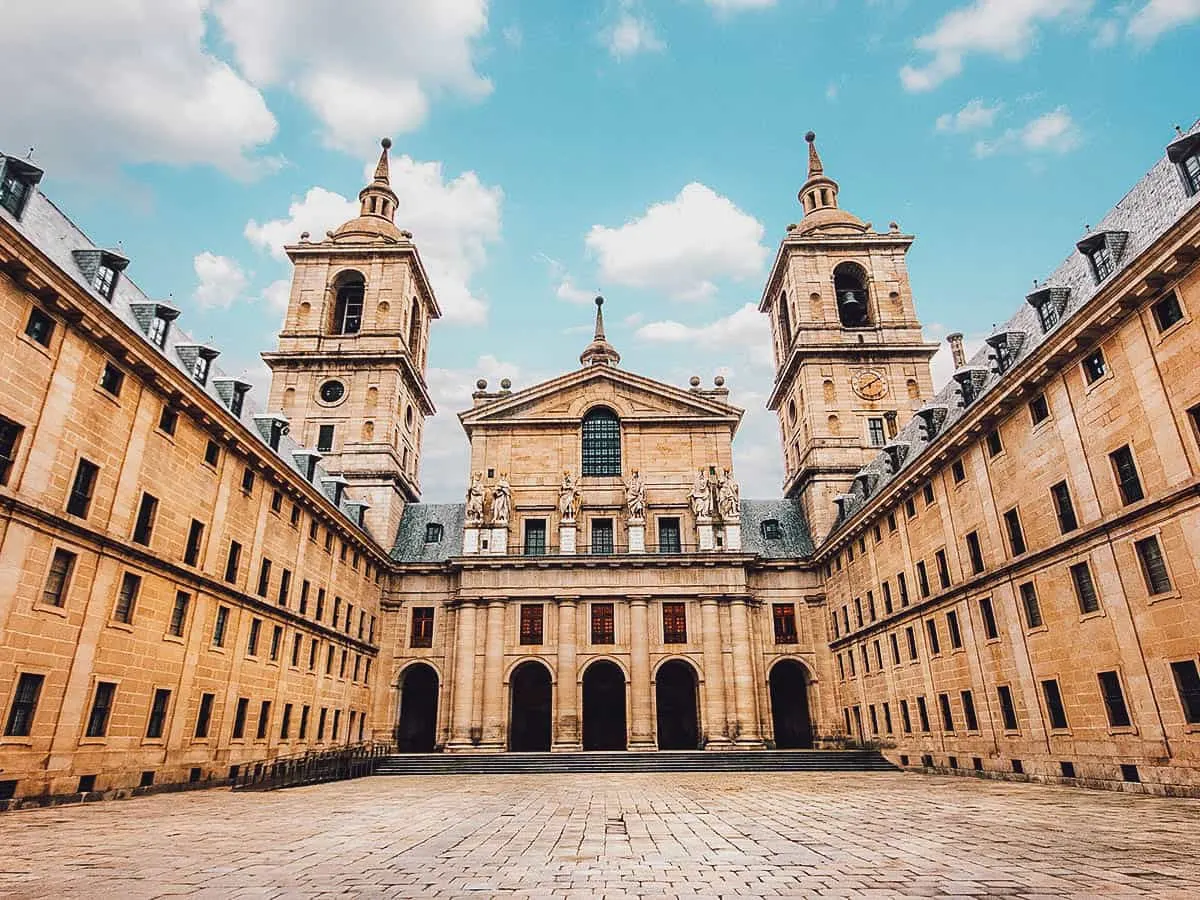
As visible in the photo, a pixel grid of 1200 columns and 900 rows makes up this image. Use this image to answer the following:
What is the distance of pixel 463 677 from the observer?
141 feet

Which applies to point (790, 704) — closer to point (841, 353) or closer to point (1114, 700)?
point (841, 353)

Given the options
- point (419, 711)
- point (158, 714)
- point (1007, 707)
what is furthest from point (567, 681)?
point (1007, 707)

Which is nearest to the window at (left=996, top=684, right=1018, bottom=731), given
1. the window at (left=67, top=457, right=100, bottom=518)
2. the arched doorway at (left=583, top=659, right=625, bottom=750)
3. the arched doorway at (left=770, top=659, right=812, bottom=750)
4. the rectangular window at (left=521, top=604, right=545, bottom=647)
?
the arched doorway at (left=770, top=659, right=812, bottom=750)

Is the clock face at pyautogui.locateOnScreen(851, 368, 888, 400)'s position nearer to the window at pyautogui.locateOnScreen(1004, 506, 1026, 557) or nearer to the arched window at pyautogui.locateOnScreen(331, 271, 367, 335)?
the window at pyautogui.locateOnScreen(1004, 506, 1026, 557)

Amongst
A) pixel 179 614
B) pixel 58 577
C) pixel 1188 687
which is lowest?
pixel 1188 687

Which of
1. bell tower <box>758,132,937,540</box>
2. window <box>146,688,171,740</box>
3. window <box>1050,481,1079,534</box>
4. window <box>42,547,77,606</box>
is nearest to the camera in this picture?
window <box>42,547,77,606</box>

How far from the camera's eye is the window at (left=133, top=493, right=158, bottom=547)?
77.1ft

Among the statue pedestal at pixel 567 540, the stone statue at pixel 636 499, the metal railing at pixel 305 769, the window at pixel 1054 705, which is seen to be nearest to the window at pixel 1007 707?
the window at pixel 1054 705

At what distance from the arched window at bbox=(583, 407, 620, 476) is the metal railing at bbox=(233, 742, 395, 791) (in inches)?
864

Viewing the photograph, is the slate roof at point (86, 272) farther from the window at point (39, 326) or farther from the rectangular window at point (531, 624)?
the rectangular window at point (531, 624)

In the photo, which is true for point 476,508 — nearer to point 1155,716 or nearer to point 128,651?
point 128,651

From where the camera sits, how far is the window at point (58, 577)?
19.6m

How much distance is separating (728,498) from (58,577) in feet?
115

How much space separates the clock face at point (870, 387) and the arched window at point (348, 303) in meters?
35.8
